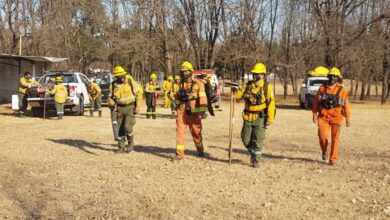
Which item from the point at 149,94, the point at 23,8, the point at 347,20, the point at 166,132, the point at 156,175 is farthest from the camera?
the point at 23,8

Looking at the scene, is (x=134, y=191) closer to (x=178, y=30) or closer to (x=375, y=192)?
(x=375, y=192)

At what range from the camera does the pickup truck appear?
17922 millimetres

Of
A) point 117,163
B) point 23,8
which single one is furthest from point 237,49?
point 117,163

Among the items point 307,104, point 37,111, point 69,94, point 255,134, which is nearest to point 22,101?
point 37,111

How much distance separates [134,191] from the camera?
6.82m

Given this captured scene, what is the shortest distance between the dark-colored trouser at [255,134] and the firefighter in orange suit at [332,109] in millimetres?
1152

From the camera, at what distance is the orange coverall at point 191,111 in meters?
9.02

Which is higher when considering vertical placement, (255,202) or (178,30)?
(178,30)

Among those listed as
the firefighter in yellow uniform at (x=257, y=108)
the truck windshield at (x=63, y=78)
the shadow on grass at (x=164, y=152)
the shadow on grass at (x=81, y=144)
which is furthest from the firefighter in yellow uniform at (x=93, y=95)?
the firefighter in yellow uniform at (x=257, y=108)

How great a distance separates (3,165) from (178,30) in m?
28.9

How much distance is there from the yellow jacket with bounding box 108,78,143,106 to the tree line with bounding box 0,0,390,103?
22.6 metres

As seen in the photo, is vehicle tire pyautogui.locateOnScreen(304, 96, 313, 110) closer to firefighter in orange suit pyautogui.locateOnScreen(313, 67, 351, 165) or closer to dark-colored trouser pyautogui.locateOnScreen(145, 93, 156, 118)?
dark-colored trouser pyautogui.locateOnScreen(145, 93, 156, 118)

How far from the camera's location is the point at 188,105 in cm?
905

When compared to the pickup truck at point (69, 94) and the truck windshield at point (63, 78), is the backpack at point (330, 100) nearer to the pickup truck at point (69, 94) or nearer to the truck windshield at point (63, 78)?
the pickup truck at point (69, 94)
